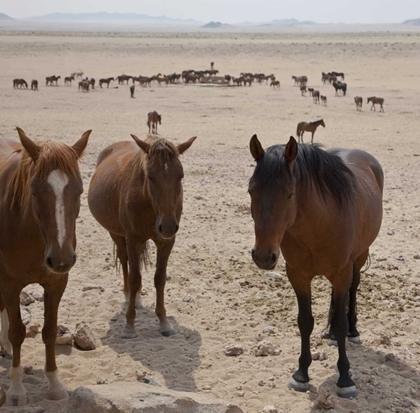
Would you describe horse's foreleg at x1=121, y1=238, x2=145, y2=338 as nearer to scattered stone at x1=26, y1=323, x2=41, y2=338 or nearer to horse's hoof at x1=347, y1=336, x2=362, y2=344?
scattered stone at x1=26, y1=323, x2=41, y2=338

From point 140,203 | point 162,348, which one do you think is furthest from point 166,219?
point 162,348

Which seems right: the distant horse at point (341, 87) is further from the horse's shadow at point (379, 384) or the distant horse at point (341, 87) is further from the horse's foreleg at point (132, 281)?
the horse's shadow at point (379, 384)

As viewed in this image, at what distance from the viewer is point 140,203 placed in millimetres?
5855

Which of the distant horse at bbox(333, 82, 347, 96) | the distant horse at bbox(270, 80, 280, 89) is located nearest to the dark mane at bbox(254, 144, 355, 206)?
the distant horse at bbox(333, 82, 347, 96)

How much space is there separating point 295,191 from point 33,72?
44.2m

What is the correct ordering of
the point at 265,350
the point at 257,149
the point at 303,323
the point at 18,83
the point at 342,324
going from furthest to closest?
1. the point at 18,83
2. the point at 265,350
3. the point at 303,323
4. the point at 342,324
5. the point at 257,149

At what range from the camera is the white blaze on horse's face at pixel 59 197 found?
4.02m

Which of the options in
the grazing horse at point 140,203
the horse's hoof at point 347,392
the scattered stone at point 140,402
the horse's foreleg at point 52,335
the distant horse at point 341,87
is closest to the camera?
the scattered stone at point 140,402

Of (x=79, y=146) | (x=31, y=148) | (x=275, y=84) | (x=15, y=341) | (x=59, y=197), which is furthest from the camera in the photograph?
(x=275, y=84)

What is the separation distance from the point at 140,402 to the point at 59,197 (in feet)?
4.61

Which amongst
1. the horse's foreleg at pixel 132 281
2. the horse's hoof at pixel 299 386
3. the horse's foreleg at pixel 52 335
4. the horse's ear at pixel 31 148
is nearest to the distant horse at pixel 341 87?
the horse's foreleg at pixel 132 281

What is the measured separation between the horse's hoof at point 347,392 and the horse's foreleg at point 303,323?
268 millimetres

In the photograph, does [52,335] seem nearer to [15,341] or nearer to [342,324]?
[15,341]

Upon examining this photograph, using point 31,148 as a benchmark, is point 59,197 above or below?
below
